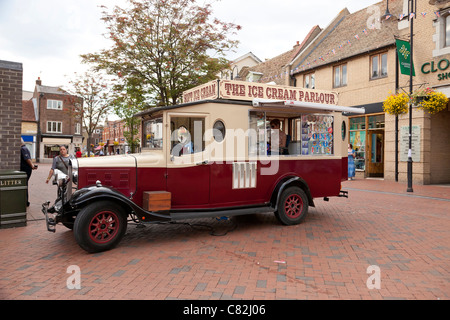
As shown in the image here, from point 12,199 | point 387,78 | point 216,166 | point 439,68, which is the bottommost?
point 12,199

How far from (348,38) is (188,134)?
1658 centimetres

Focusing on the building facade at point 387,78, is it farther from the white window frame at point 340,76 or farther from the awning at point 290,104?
the awning at point 290,104

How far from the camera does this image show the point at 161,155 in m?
5.51

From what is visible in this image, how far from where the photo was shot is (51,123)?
4403 cm

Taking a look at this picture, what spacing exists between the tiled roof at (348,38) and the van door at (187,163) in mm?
13552

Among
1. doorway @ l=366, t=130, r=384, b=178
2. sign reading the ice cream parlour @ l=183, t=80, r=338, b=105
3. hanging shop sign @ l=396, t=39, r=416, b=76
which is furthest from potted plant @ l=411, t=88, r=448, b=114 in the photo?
sign reading the ice cream parlour @ l=183, t=80, r=338, b=105

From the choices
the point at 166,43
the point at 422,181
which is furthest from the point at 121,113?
Result: the point at 422,181

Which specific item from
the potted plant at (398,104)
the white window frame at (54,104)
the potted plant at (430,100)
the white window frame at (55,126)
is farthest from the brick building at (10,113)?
the white window frame at (54,104)

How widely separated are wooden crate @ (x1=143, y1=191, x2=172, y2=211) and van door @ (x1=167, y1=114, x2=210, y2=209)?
0.24 m

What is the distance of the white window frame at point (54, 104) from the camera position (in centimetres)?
4391

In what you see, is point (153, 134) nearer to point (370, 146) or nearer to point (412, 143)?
point (412, 143)

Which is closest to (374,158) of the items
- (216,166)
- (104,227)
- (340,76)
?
(340,76)

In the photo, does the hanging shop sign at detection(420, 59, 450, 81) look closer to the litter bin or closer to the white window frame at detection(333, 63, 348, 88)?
the white window frame at detection(333, 63, 348, 88)
